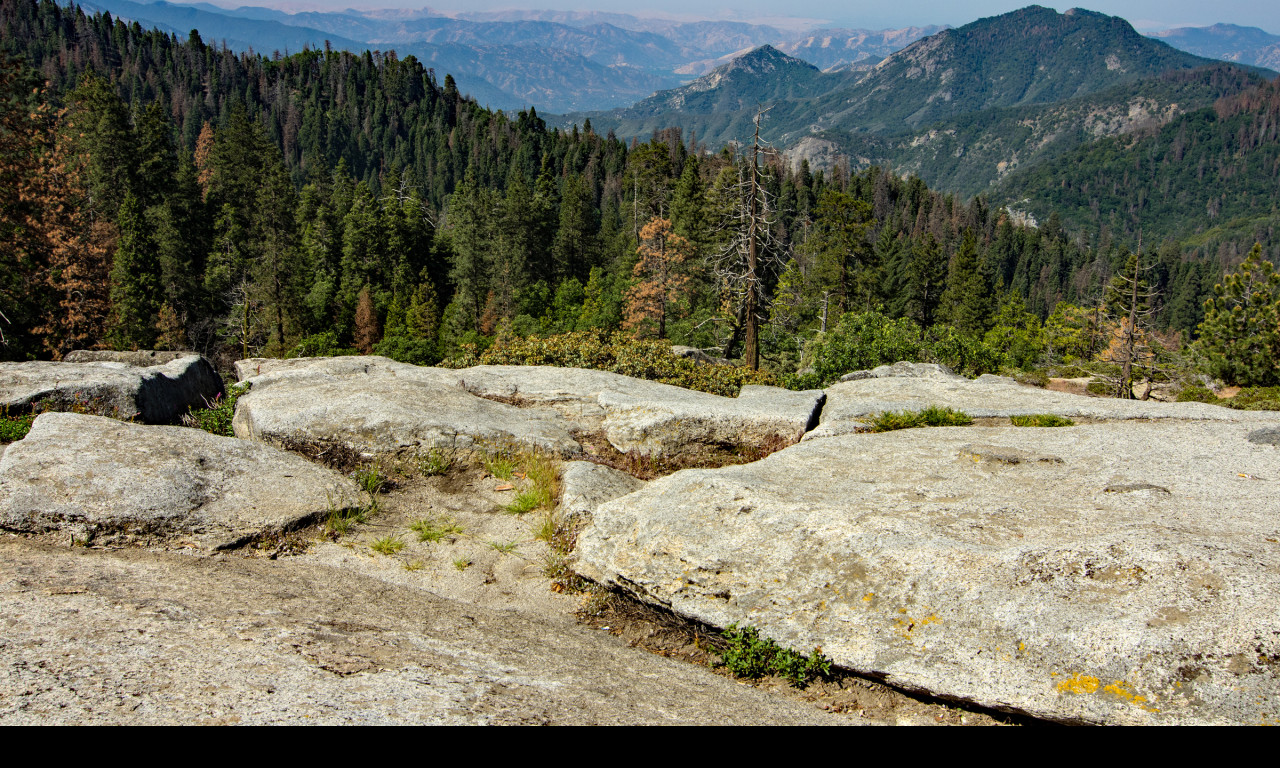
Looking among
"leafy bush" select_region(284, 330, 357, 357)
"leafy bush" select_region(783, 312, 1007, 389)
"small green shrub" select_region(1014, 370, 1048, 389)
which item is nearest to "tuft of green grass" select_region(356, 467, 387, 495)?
"leafy bush" select_region(783, 312, 1007, 389)

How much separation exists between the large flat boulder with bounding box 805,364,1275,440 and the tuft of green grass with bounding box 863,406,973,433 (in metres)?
0.33

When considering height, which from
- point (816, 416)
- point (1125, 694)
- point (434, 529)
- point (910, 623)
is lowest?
Answer: point (434, 529)

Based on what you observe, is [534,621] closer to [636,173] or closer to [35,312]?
[35,312]

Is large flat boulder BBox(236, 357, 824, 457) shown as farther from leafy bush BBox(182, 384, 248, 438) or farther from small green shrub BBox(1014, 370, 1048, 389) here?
small green shrub BBox(1014, 370, 1048, 389)

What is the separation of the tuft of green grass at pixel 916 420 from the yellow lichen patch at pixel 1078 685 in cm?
656

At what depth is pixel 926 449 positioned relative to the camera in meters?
10.1

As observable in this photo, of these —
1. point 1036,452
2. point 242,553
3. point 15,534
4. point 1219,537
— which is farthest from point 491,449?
point 1219,537

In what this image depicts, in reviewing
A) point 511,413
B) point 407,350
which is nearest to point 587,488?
point 511,413

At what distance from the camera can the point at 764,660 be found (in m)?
6.50

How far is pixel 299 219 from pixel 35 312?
42.3 metres

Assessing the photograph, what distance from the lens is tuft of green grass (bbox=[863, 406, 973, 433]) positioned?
38.9 feet

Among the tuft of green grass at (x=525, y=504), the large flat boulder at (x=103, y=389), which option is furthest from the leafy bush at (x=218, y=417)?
the tuft of green grass at (x=525, y=504)

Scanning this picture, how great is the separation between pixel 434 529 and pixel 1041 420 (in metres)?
10.2

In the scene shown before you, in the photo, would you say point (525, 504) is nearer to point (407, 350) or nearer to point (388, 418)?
point (388, 418)
